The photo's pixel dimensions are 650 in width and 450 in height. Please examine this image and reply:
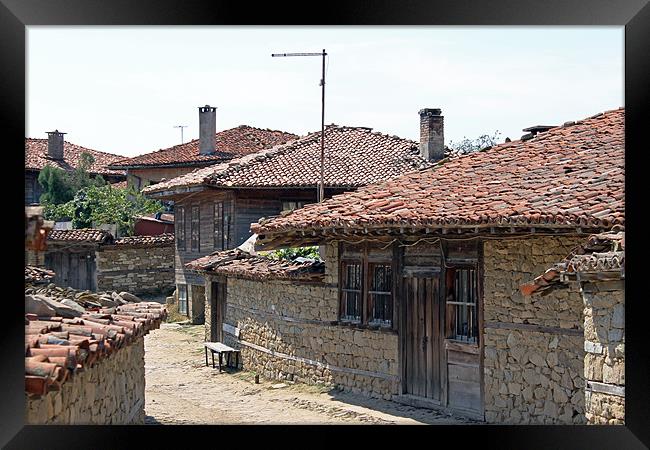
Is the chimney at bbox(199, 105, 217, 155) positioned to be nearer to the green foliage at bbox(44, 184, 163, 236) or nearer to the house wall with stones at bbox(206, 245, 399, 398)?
the green foliage at bbox(44, 184, 163, 236)

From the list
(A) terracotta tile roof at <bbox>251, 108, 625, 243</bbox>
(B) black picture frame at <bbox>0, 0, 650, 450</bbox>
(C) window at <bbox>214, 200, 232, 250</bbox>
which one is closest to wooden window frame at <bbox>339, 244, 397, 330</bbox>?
(A) terracotta tile roof at <bbox>251, 108, 625, 243</bbox>

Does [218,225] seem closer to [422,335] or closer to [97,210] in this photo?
[97,210]

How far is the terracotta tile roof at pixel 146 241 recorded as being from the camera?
2127 cm

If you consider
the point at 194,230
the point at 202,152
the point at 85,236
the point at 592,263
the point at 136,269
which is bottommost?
the point at 136,269

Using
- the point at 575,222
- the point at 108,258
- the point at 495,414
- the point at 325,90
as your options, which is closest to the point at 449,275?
the point at 495,414

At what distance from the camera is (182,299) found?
20812 mm

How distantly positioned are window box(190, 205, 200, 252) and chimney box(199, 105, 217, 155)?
3937 millimetres

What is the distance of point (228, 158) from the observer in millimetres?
24359

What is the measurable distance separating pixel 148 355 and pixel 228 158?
978cm

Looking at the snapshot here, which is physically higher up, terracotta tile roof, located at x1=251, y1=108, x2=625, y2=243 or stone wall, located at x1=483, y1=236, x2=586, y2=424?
terracotta tile roof, located at x1=251, y1=108, x2=625, y2=243

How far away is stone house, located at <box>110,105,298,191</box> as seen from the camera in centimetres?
2444

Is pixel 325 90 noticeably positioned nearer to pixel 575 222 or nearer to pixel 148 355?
pixel 148 355

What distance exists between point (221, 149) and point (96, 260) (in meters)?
5.76

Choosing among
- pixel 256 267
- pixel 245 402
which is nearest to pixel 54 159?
pixel 256 267
